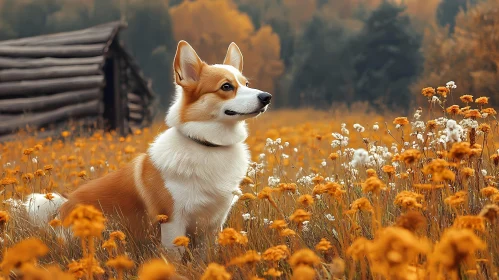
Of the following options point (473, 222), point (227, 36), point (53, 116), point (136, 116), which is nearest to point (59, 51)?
point (53, 116)

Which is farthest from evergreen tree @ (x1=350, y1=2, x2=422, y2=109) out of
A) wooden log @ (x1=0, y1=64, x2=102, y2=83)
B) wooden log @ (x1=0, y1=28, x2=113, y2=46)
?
wooden log @ (x1=0, y1=64, x2=102, y2=83)

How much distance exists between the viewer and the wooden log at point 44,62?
10.7m

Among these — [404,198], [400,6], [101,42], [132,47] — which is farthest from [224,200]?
[132,47]

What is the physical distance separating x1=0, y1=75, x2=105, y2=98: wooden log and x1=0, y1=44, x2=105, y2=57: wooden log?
23.1 inches

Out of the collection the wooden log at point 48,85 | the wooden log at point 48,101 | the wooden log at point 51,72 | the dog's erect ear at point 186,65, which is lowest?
the wooden log at point 48,101

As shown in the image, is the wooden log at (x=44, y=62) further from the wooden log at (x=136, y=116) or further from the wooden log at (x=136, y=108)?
the wooden log at (x=136, y=116)

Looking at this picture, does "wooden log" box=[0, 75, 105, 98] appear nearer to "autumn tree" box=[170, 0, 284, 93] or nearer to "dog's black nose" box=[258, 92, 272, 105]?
"dog's black nose" box=[258, 92, 272, 105]

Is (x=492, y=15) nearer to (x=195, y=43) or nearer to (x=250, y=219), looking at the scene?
(x=250, y=219)

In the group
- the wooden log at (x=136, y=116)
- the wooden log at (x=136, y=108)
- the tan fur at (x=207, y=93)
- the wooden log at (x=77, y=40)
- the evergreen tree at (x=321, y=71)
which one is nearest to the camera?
the tan fur at (x=207, y=93)

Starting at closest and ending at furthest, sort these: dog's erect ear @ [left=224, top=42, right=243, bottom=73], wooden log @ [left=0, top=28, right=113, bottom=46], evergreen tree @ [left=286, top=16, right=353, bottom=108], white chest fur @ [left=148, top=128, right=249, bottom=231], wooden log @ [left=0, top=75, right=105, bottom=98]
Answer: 1. white chest fur @ [left=148, top=128, right=249, bottom=231]
2. dog's erect ear @ [left=224, top=42, right=243, bottom=73]
3. wooden log @ [left=0, top=75, right=105, bottom=98]
4. wooden log @ [left=0, top=28, right=113, bottom=46]
5. evergreen tree @ [left=286, top=16, right=353, bottom=108]

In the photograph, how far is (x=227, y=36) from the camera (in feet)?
91.3

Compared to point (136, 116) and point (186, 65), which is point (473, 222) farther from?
point (136, 116)

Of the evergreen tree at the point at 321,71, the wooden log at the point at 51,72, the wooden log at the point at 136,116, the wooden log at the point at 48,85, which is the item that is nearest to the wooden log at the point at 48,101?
the wooden log at the point at 48,85

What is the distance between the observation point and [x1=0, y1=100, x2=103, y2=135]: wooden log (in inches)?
398
